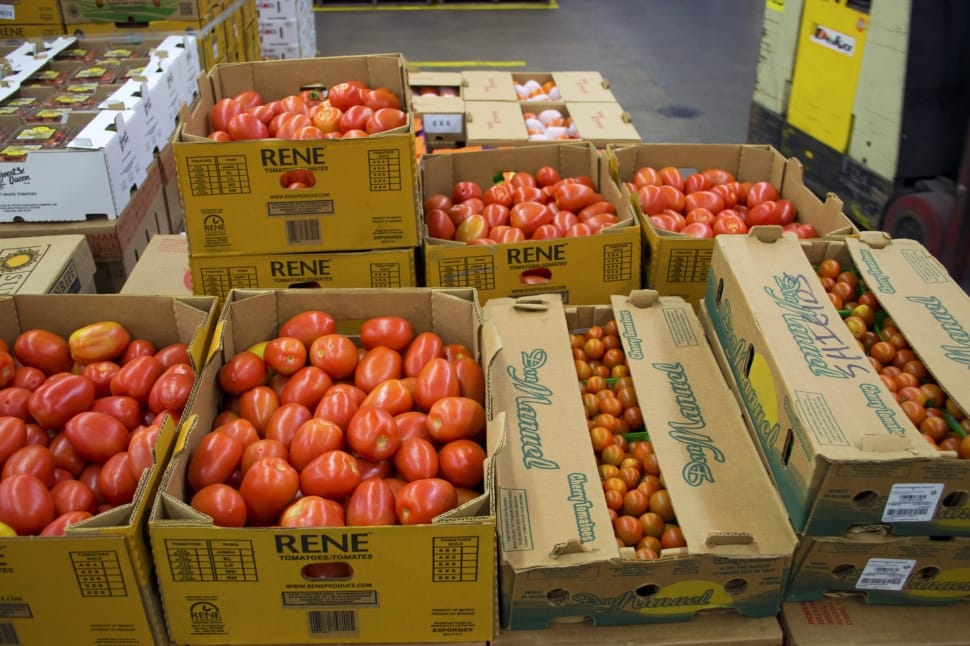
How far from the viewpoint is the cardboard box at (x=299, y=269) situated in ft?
8.06

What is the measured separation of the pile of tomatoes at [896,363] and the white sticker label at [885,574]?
0.89ft

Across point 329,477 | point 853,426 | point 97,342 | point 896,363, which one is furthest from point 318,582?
point 896,363

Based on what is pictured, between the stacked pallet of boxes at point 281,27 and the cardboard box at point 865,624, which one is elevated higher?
the stacked pallet of boxes at point 281,27

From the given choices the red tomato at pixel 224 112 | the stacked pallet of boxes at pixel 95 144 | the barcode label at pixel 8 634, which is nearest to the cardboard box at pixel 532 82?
the stacked pallet of boxes at pixel 95 144

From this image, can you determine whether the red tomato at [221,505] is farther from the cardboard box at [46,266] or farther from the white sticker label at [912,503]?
the white sticker label at [912,503]

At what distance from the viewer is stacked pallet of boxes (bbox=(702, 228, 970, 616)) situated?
1.65m

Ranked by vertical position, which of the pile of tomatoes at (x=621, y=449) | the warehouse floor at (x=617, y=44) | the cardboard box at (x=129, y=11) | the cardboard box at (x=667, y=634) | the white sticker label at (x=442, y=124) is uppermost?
the cardboard box at (x=129, y=11)

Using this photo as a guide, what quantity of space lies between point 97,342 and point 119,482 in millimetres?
522

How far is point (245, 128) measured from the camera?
264 cm

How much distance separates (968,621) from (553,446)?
997 millimetres

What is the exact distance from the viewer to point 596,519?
1832 millimetres

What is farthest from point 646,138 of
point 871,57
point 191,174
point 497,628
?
point 497,628

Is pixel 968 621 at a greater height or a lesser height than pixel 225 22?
lesser

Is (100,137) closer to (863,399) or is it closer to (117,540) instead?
(117,540)
